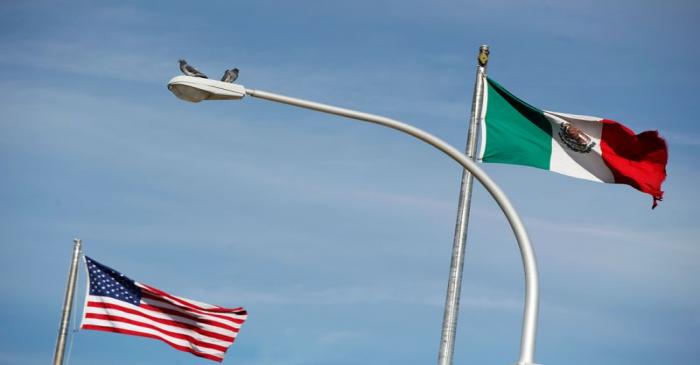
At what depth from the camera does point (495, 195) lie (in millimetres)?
13445

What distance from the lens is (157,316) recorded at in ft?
80.7

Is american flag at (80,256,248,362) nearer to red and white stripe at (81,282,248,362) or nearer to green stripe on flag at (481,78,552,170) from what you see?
red and white stripe at (81,282,248,362)

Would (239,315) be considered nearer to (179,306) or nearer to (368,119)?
(179,306)

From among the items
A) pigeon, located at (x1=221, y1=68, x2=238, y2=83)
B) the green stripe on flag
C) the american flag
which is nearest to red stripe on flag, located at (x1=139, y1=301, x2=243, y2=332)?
the american flag

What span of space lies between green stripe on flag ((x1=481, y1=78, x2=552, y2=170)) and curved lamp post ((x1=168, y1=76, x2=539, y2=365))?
6.90m

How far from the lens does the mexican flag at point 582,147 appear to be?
21.1 metres

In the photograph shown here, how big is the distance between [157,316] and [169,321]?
268 millimetres

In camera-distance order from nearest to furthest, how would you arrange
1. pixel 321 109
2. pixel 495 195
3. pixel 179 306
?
pixel 495 195 < pixel 321 109 < pixel 179 306

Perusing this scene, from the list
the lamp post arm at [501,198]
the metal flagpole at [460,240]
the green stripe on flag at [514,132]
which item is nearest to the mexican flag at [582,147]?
the green stripe on flag at [514,132]

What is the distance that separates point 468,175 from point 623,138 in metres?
3.96

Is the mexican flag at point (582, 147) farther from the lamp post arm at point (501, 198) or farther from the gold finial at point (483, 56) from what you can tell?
the lamp post arm at point (501, 198)

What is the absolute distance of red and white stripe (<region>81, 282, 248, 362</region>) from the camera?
24.5 meters

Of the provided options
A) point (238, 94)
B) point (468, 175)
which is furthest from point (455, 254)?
point (238, 94)

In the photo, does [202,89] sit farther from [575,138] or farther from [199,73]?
[575,138]
